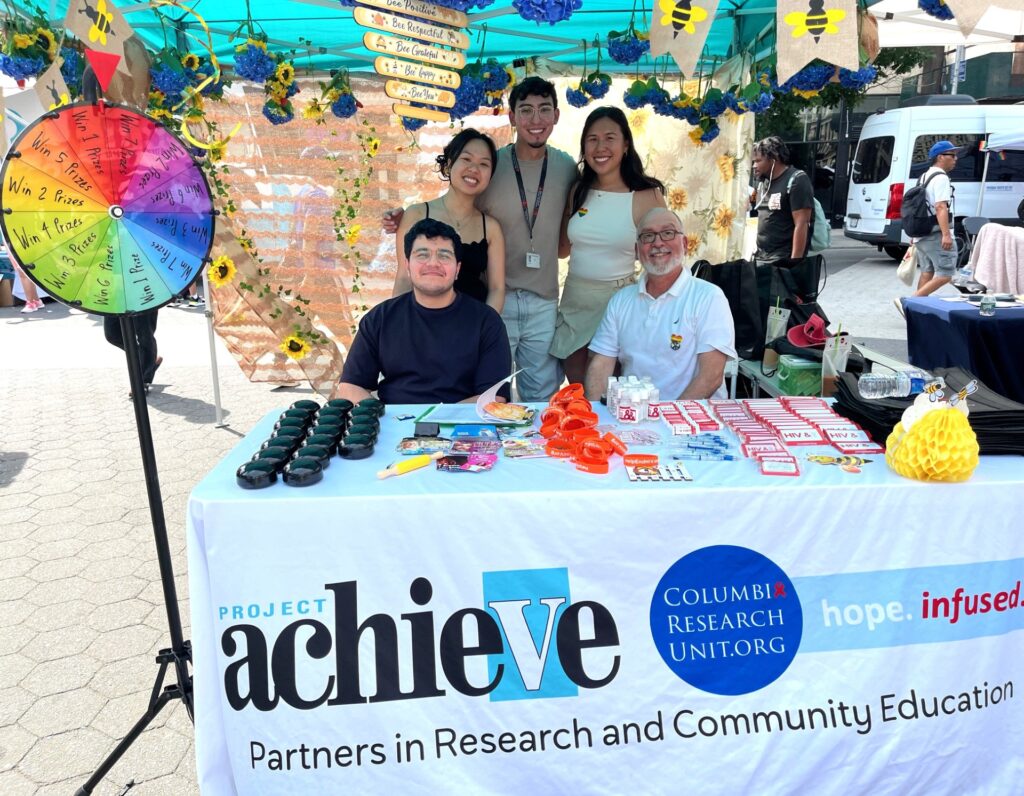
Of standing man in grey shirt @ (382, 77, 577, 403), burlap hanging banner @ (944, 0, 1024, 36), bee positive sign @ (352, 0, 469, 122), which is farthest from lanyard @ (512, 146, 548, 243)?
burlap hanging banner @ (944, 0, 1024, 36)

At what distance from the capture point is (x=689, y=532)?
1692 mm

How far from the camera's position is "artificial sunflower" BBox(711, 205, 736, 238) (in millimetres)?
5742

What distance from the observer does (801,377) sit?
2994 millimetres

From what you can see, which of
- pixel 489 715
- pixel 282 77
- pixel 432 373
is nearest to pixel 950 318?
pixel 432 373

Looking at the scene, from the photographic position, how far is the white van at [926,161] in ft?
40.1

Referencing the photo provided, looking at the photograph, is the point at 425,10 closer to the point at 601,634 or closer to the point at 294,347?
the point at 601,634

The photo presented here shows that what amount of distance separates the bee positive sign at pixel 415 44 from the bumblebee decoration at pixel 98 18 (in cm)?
76

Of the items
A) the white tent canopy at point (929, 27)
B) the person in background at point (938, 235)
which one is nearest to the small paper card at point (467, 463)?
the white tent canopy at point (929, 27)

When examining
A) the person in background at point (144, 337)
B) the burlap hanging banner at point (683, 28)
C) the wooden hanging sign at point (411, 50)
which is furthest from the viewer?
the person in background at point (144, 337)

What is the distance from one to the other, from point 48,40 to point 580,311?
7.78 feet

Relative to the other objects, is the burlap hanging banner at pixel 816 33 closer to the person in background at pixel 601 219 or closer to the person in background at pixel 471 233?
the person in background at pixel 601 219

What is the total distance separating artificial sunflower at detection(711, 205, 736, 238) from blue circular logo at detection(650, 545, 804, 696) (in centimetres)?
451

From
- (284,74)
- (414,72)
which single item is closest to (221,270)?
(284,74)

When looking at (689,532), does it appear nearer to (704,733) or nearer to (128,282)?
(704,733)
